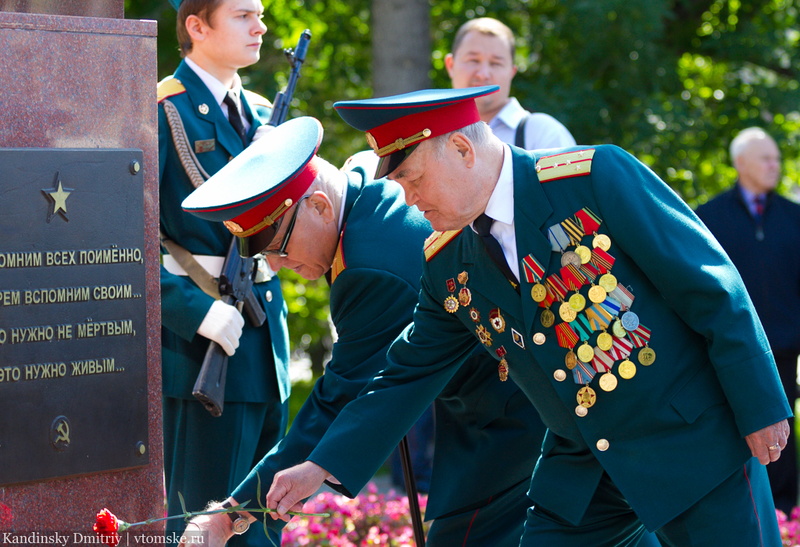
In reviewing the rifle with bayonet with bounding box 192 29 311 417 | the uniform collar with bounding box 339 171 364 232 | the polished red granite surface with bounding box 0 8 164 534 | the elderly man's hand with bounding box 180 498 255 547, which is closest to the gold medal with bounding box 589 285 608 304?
the uniform collar with bounding box 339 171 364 232

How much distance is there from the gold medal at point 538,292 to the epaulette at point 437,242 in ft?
0.93

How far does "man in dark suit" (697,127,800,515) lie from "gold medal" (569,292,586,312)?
3.95 m

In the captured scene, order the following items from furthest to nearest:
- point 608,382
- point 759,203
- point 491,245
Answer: point 759,203 → point 491,245 → point 608,382

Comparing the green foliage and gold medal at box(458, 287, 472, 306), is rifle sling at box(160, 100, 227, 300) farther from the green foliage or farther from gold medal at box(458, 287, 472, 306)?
the green foliage

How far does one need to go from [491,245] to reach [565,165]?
0.27 meters

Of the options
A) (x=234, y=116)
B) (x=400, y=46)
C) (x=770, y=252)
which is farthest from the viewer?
(x=400, y=46)

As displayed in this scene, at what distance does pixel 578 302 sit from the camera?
2625mm

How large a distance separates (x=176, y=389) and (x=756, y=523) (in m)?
1.96

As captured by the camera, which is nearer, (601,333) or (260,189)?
(601,333)

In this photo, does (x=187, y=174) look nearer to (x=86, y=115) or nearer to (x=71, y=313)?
(x=86, y=115)

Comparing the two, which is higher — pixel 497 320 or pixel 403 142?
pixel 403 142

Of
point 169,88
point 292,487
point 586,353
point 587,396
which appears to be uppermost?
point 169,88

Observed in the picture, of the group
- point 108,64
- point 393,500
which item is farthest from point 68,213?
point 393,500

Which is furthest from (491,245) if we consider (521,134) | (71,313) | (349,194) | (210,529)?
(521,134)
